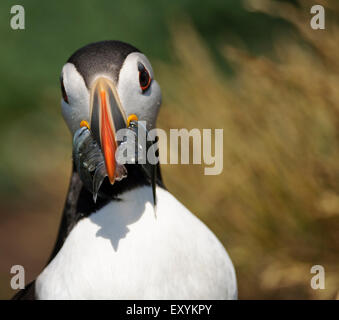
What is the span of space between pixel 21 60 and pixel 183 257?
6.33 meters

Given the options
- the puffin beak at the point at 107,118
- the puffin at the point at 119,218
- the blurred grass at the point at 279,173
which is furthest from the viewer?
the blurred grass at the point at 279,173

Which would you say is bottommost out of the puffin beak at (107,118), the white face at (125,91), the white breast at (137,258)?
the white breast at (137,258)

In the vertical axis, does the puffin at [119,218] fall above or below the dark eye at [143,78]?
below

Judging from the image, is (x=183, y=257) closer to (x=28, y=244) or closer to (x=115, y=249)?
(x=115, y=249)

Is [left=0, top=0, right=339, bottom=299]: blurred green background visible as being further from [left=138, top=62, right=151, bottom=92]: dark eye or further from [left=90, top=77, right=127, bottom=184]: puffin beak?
[left=90, top=77, right=127, bottom=184]: puffin beak

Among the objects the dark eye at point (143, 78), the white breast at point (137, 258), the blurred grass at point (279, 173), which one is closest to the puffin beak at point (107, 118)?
the dark eye at point (143, 78)

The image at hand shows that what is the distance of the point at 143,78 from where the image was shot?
2619mm

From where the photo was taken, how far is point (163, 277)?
8.42ft

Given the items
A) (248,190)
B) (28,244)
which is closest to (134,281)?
(248,190)

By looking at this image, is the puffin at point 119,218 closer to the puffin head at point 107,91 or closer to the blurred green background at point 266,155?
the puffin head at point 107,91

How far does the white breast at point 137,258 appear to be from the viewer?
2555mm

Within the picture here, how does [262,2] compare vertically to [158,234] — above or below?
above

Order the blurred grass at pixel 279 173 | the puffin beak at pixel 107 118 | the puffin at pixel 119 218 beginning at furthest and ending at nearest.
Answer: the blurred grass at pixel 279 173 < the puffin at pixel 119 218 < the puffin beak at pixel 107 118
